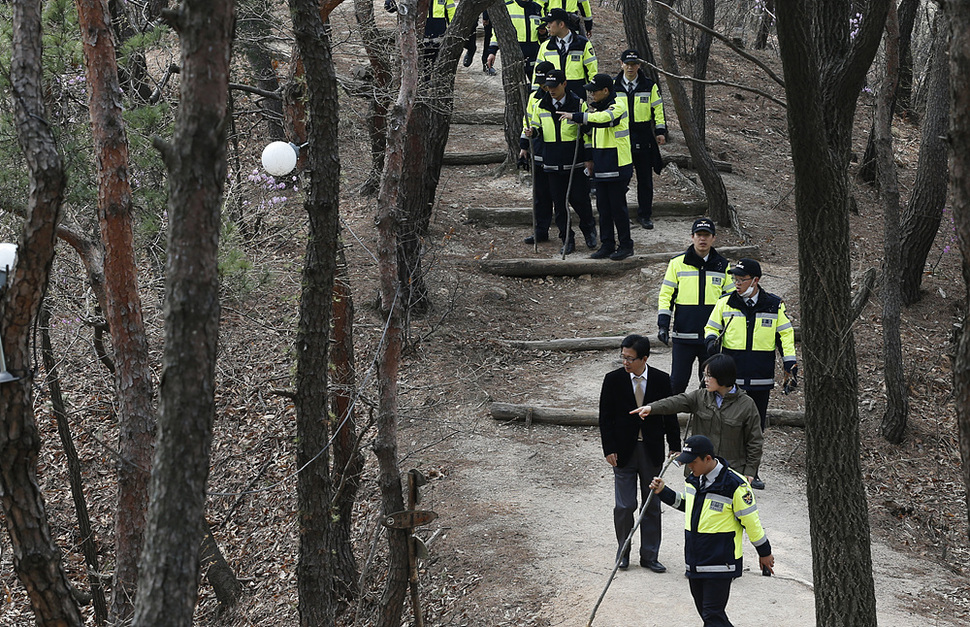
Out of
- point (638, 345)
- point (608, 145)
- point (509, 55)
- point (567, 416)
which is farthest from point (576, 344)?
point (509, 55)

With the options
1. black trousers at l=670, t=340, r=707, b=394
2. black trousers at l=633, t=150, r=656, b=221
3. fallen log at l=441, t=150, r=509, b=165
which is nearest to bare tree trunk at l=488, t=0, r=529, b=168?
fallen log at l=441, t=150, r=509, b=165

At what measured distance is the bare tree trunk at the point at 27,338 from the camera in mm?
4926

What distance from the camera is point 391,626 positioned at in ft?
21.7

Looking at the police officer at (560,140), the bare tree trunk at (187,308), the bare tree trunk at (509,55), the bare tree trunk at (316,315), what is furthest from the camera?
the bare tree trunk at (509,55)

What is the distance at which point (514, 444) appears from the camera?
973cm

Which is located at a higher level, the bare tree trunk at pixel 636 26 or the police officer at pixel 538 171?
the bare tree trunk at pixel 636 26

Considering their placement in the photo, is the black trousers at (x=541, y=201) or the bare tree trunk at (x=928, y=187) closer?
the bare tree trunk at (x=928, y=187)

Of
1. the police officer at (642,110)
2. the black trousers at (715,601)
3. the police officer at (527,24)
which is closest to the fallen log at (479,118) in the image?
the police officer at (527,24)

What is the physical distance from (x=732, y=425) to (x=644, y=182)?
24.4 feet

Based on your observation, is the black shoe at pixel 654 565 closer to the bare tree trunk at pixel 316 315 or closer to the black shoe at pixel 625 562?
the black shoe at pixel 625 562

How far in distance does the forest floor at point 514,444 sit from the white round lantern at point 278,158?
2.85 feet

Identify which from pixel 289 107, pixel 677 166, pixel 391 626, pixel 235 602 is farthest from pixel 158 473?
pixel 677 166

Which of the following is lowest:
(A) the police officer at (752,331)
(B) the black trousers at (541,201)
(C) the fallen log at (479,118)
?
(A) the police officer at (752,331)

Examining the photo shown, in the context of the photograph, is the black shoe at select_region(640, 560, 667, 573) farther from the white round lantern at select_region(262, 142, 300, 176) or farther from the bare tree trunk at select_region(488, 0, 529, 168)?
the bare tree trunk at select_region(488, 0, 529, 168)
